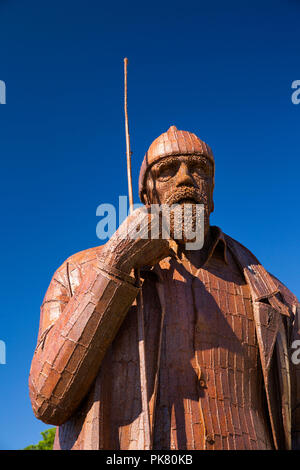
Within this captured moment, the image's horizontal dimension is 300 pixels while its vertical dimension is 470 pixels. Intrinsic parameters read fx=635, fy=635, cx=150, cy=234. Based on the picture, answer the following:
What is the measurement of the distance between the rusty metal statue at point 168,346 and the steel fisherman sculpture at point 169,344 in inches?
0.4

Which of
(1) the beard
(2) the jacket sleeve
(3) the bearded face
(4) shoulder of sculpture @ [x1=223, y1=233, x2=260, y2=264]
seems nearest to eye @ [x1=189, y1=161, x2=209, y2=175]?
(3) the bearded face

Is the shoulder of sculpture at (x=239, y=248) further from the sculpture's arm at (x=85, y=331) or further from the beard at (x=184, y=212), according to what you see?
the sculpture's arm at (x=85, y=331)

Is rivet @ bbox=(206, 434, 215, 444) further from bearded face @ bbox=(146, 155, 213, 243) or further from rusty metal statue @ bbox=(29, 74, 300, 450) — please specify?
bearded face @ bbox=(146, 155, 213, 243)

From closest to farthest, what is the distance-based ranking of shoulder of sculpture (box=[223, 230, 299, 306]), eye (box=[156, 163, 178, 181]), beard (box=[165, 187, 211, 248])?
beard (box=[165, 187, 211, 248]), eye (box=[156, 163, 178, 181]), shoulder of sculpture (box=[223, 230, 299, 306])

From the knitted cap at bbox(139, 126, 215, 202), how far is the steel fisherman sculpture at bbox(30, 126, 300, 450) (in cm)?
2

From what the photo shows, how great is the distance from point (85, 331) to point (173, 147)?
2349mm

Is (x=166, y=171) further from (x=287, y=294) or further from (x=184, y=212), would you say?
(x=287, y=294)

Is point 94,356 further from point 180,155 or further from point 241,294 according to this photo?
point 180,155

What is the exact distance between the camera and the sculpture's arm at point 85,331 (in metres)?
5.74

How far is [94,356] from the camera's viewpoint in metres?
5.78

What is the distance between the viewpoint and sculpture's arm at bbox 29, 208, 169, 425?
5.74 m

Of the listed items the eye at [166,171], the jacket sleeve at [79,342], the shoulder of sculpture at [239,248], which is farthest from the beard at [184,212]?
the jacket sleeve at [79,342]

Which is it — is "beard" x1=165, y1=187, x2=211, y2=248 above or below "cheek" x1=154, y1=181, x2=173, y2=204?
below

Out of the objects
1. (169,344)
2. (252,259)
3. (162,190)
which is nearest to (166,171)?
(162,190)
